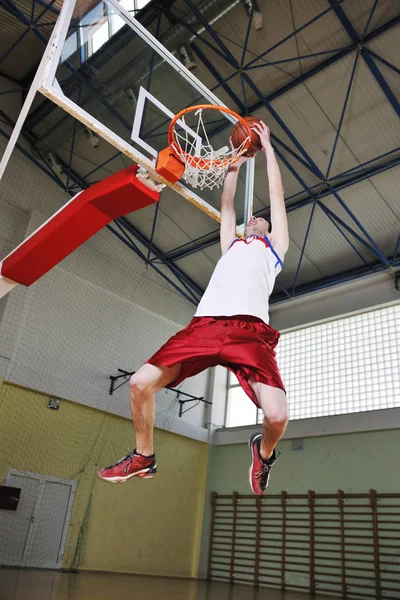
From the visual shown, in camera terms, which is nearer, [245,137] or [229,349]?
[229,349]

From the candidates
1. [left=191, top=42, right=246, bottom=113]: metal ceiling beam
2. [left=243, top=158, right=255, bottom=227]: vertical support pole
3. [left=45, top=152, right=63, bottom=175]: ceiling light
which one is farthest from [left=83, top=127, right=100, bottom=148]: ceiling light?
[left=243, top=158, right=255, bottom=227]: vertical support pole

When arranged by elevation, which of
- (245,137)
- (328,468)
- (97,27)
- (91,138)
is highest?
(91,138)

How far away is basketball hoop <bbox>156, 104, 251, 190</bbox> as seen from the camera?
4.16m

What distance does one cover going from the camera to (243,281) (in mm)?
2795

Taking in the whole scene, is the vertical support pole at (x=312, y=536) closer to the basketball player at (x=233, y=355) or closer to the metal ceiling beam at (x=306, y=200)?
the metal ceiling beam at (x=306, y=200)

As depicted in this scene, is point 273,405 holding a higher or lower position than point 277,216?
lower

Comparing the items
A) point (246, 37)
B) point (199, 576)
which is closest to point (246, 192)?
point (246, 37)

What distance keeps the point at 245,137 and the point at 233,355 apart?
6.31 feet

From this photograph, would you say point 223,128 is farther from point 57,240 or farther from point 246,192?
point 57,240

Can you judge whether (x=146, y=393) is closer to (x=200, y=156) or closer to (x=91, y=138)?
(x=200, y=156)

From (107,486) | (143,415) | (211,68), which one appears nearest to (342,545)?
(107,486)

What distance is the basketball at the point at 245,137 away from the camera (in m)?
3.71

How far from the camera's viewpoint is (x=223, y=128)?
4.62 meters

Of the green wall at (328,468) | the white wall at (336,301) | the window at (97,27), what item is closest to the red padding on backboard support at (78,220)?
the window at (97,27)
